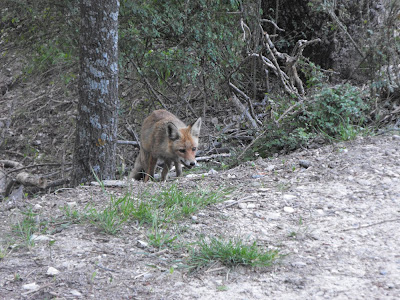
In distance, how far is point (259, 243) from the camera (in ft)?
11.8

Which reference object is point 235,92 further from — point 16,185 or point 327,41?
point 16,185

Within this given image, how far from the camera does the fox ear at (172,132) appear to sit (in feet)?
21.3

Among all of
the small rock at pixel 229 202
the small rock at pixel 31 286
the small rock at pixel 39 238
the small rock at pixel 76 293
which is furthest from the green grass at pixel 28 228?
the small rock at pixel 229 202

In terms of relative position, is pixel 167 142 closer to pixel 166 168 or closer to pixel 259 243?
pixel 166 168

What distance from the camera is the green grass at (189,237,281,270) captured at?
10.7 ft

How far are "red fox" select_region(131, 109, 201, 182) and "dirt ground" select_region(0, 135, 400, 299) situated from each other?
4.65 ft

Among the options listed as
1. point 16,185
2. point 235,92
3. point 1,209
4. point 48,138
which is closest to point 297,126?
point 235,92

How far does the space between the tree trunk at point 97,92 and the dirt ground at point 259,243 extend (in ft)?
2.14

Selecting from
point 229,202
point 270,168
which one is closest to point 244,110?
point 270,168

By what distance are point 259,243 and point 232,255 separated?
0.40m

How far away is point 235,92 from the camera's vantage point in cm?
879

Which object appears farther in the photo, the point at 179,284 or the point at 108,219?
the point at 108,219

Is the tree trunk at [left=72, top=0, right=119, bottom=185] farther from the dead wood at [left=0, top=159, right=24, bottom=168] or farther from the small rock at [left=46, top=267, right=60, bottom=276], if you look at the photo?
the dead wood at [left=0, top=159, right=24, bottom=168]

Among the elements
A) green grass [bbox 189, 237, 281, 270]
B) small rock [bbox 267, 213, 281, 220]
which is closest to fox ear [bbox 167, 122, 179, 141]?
small rock [bbox 267, 213, 281, 220]
